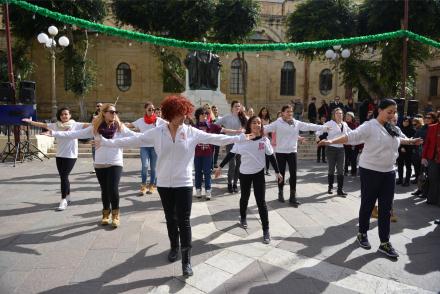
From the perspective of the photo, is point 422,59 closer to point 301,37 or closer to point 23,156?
point 301,37

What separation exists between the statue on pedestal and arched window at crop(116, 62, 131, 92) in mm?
17347

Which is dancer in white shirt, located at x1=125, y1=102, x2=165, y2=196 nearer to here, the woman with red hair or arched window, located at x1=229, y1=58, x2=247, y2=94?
the woman with red hair

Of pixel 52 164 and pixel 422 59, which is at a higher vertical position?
pixel 422 59

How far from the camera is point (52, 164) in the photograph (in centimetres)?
1305

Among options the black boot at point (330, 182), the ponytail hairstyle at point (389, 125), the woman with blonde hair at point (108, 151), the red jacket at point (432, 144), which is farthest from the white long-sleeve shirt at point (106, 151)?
the red jacket at point (432, 144)

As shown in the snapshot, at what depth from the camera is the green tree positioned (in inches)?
869

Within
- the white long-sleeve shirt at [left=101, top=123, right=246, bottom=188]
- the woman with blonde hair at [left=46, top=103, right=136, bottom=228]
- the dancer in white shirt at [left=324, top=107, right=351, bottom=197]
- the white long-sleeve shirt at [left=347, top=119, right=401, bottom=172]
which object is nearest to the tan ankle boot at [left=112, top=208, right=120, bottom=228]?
the woman with blonde hair at [left=46, top=103, right=136, bottom=228]

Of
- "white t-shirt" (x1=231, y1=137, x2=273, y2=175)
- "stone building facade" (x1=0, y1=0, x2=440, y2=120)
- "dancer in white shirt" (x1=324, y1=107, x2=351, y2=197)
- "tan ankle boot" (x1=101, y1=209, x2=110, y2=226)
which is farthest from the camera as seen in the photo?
"stone building facade" (x1=0, y1=0, x2=440, y2=120)

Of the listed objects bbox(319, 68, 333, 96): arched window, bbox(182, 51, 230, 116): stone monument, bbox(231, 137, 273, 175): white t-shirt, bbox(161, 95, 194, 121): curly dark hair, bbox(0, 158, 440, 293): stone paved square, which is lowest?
bbox(0, 158, 440, 293): stone paved square

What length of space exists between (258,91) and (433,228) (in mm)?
26464

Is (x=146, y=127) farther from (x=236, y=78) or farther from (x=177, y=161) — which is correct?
(x=236, y=78)

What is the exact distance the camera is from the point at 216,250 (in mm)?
5277

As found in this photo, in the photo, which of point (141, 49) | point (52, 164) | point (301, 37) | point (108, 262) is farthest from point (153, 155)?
point (141, 49)

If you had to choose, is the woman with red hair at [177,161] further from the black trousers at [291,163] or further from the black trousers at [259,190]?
the black trousers at [291,163]
